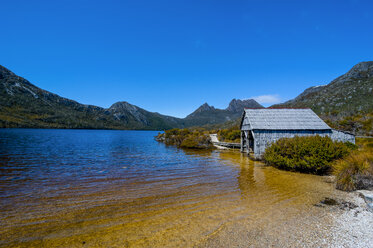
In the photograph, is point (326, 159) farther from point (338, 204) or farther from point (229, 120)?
point (229, 120)

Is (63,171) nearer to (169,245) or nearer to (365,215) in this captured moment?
(169,245)

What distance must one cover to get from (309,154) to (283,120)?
8.88 m

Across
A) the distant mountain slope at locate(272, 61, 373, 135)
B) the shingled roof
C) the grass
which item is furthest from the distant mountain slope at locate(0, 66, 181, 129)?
the distant mountain slope at locate(272, 61, 373, 135)

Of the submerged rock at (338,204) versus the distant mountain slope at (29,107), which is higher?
the distant mountain slope at (29,107)

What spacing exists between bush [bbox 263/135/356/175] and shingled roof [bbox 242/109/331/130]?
552cm

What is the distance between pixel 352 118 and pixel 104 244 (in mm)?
46474

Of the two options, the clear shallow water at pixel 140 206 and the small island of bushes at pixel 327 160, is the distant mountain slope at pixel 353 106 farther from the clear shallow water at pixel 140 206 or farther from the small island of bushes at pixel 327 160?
the clear shallow water at pixel 140 206

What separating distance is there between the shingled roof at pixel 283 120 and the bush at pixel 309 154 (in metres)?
5.52

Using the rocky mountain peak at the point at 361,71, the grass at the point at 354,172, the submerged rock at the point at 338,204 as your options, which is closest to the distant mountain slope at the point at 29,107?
the submerged rock at the point at 338,204

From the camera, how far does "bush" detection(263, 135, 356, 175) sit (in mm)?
13602

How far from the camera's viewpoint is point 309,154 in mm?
14305

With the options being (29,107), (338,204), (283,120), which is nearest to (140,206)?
(338,204)

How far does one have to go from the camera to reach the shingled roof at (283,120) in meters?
21.6

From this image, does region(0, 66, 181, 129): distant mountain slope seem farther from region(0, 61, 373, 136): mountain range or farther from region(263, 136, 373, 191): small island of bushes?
region(263, 136, 373, 191): small island of bushes
